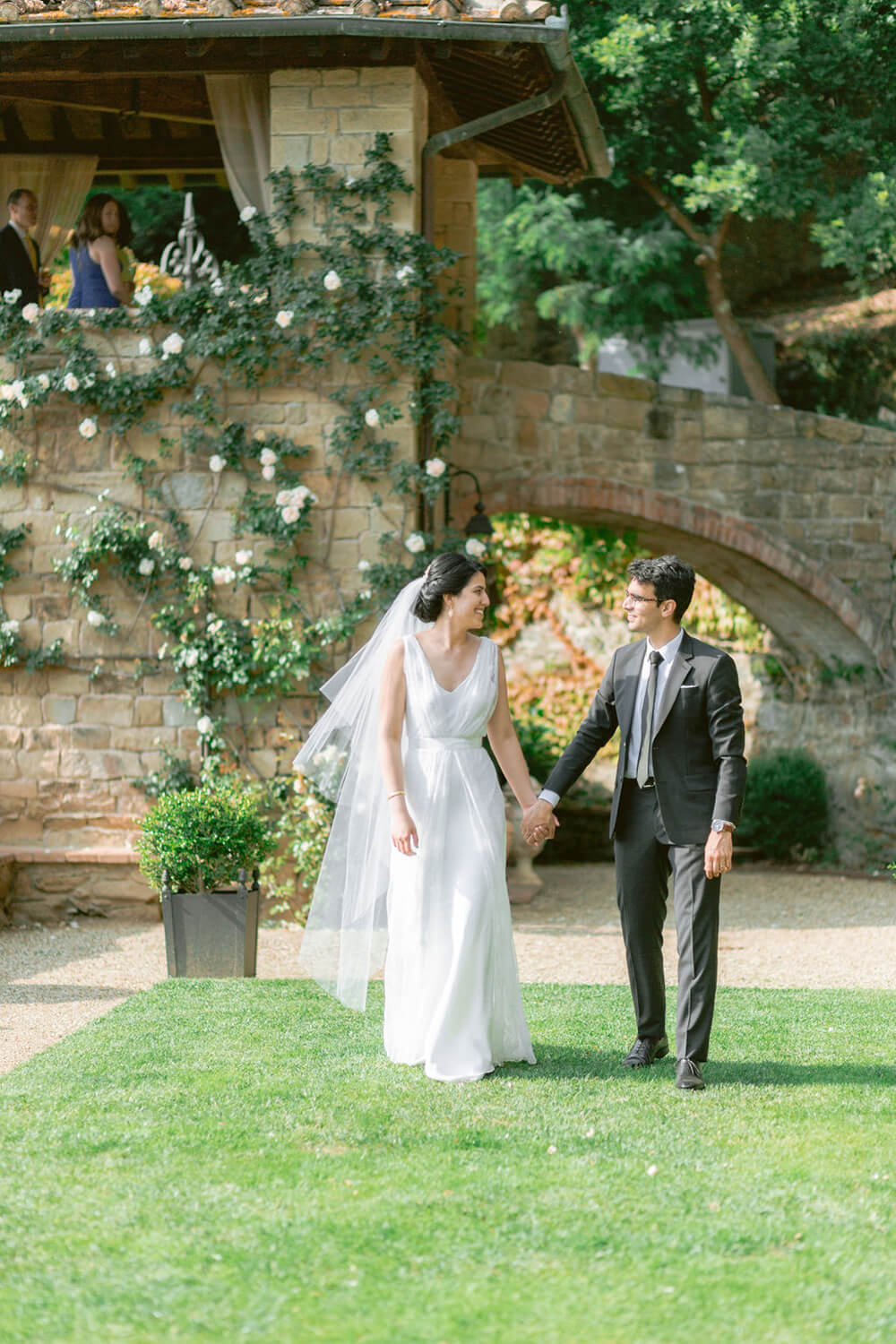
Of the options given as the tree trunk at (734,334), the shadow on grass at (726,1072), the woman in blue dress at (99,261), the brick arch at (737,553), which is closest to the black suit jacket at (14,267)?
the woman in blue dress at (99,261)

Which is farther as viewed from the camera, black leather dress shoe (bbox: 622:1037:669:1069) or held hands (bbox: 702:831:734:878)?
black leather dress shoe (bbox: 622:1037:669:1069)

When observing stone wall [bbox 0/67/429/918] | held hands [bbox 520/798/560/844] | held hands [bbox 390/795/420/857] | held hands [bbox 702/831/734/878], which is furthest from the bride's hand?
stone wall [bbox 0/67/429/918]

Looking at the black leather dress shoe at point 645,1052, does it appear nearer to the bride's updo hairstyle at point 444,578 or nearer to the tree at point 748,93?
the bride's updo hairstyle at point 444,578

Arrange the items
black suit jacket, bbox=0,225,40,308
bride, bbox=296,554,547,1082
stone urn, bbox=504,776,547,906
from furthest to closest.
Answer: stone urn, bbox=504,776,547,906 → black suit jacket, bbox=0,225,40,308 → bride, bbox=296,554,547,1082

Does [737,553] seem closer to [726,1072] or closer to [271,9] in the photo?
[271,9]

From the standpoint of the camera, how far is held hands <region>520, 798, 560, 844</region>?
4.93 metres

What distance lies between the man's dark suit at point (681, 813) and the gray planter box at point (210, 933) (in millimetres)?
2339

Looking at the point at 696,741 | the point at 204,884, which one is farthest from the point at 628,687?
the point at 204,884

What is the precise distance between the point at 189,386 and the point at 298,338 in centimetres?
76

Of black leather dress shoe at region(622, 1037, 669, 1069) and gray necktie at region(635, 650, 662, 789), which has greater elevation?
gray necktie at region(635, 650, 662, 789)

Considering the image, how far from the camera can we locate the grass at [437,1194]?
3121 mm

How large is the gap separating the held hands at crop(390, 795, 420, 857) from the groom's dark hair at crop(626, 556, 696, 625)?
1.08 meters

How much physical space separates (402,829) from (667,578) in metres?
1.20

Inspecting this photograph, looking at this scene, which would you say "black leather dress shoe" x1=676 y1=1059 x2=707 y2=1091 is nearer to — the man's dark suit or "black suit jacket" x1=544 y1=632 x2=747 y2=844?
the man's dark suit
